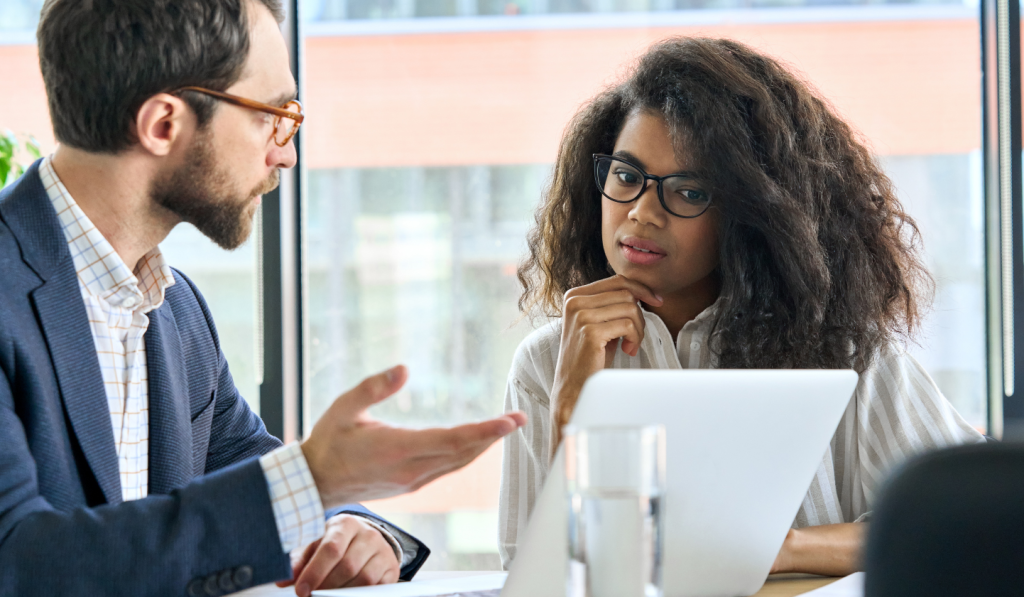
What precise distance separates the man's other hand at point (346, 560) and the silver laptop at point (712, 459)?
353 millimetres

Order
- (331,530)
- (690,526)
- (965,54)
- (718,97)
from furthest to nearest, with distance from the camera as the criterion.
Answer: (965,54), (718,97), (331,530), (690,526)

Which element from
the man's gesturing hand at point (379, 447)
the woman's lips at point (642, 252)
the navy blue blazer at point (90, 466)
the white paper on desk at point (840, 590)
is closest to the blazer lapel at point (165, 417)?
the navy blue blazer at point (90, 466)

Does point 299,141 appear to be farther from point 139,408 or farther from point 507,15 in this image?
point 139,408

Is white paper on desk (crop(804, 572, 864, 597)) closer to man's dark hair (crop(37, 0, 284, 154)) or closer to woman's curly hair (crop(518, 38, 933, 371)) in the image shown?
woman's curly hair (crop(518, 38, 933, 371))

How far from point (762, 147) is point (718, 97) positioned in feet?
0.41

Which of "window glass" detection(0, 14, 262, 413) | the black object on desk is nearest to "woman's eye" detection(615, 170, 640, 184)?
the black object on desk

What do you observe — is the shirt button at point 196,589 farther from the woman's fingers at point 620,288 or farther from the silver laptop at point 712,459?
the woman's fingers at point 620,288

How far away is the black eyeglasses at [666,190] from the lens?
5.16 ft

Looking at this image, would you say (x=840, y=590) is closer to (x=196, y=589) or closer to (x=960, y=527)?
(x=960, y=527)

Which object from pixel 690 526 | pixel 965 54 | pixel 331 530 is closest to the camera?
pixel 690 526

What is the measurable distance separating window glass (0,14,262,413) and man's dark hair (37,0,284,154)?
161cm

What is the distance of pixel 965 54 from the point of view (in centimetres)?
279

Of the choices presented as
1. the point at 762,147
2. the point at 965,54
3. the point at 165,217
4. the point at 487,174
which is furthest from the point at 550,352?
the point at 965,54

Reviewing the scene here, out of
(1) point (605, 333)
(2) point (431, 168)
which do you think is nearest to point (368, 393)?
(1) point (605, 333)
